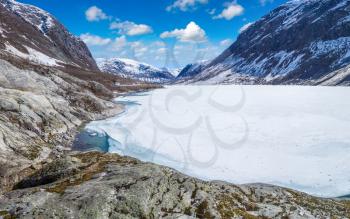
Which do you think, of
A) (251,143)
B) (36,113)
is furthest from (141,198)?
(36,113)

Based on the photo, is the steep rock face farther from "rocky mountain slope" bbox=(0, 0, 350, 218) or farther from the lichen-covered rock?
the lichen-covered rock

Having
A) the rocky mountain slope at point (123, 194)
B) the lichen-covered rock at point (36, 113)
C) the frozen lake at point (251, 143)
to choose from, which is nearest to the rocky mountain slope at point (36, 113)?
the lichen-covered rock at point (36, 113)

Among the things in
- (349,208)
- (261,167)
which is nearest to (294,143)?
(261,167)

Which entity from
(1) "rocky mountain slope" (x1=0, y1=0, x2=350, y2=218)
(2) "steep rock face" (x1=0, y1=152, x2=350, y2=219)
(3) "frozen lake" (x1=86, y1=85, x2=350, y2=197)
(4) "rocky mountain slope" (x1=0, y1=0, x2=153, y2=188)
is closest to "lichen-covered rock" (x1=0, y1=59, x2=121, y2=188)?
(4) "rocky mountain slope" (x1=0, y1=0, x2=153, y2=188)

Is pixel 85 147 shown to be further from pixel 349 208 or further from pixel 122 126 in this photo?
pixel 349 208

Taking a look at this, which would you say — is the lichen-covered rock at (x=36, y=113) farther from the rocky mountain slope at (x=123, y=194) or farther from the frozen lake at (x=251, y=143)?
the frozen lake at (x=251, y=143)

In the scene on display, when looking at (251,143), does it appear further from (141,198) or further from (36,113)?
(141,198)
